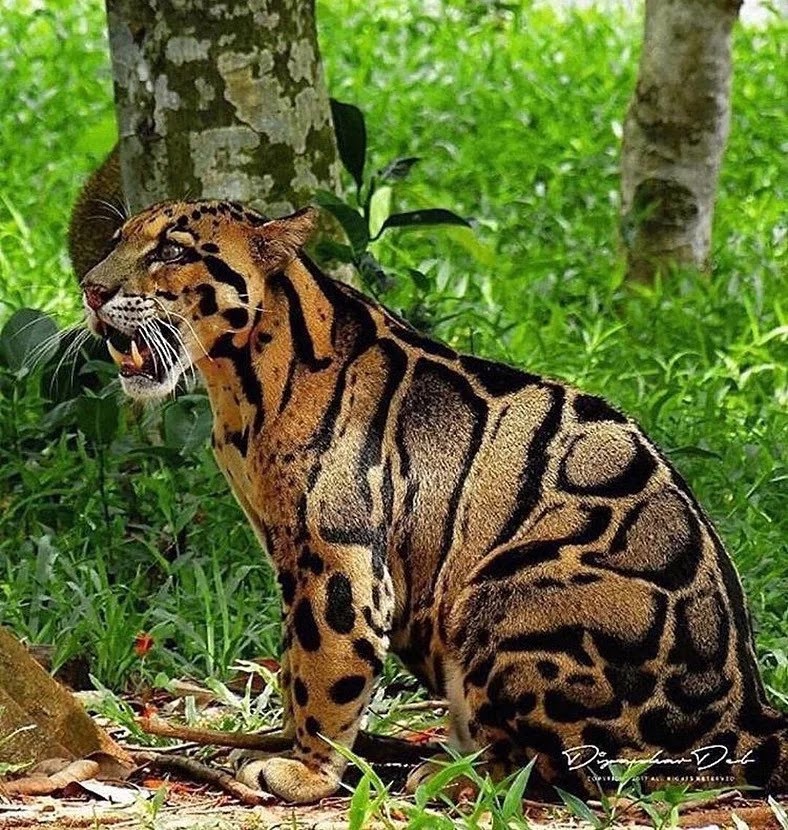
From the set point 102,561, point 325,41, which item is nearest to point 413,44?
point 325,41

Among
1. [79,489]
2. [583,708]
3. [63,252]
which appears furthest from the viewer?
[63,252]

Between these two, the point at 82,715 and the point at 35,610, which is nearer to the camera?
the point at 82,715

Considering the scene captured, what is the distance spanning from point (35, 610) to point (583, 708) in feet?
6.55

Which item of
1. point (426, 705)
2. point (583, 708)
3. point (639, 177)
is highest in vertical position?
point (639, 177)

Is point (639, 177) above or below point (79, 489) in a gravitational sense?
above

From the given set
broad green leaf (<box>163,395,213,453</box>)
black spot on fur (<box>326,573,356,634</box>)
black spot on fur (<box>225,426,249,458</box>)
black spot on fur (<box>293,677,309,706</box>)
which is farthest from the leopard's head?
broad green leaf (<box>163,395,213,453</box>)

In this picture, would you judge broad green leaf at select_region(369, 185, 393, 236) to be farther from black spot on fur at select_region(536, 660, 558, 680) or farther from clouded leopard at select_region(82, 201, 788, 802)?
black spot on fur at select_region(536, 660, 558, 680)

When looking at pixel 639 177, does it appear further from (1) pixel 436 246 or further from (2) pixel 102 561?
(2) pixel 102 561

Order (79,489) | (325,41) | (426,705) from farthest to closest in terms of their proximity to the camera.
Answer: (325,41) < (79,489) < (426,705)

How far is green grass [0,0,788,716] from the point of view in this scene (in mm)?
5578

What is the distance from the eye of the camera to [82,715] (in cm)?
439

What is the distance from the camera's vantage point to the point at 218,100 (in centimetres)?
611

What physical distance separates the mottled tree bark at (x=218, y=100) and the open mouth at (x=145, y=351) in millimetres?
1870

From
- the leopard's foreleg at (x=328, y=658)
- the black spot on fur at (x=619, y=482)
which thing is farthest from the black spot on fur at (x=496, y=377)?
the leopard's foreleg at (x=328, y=658)
